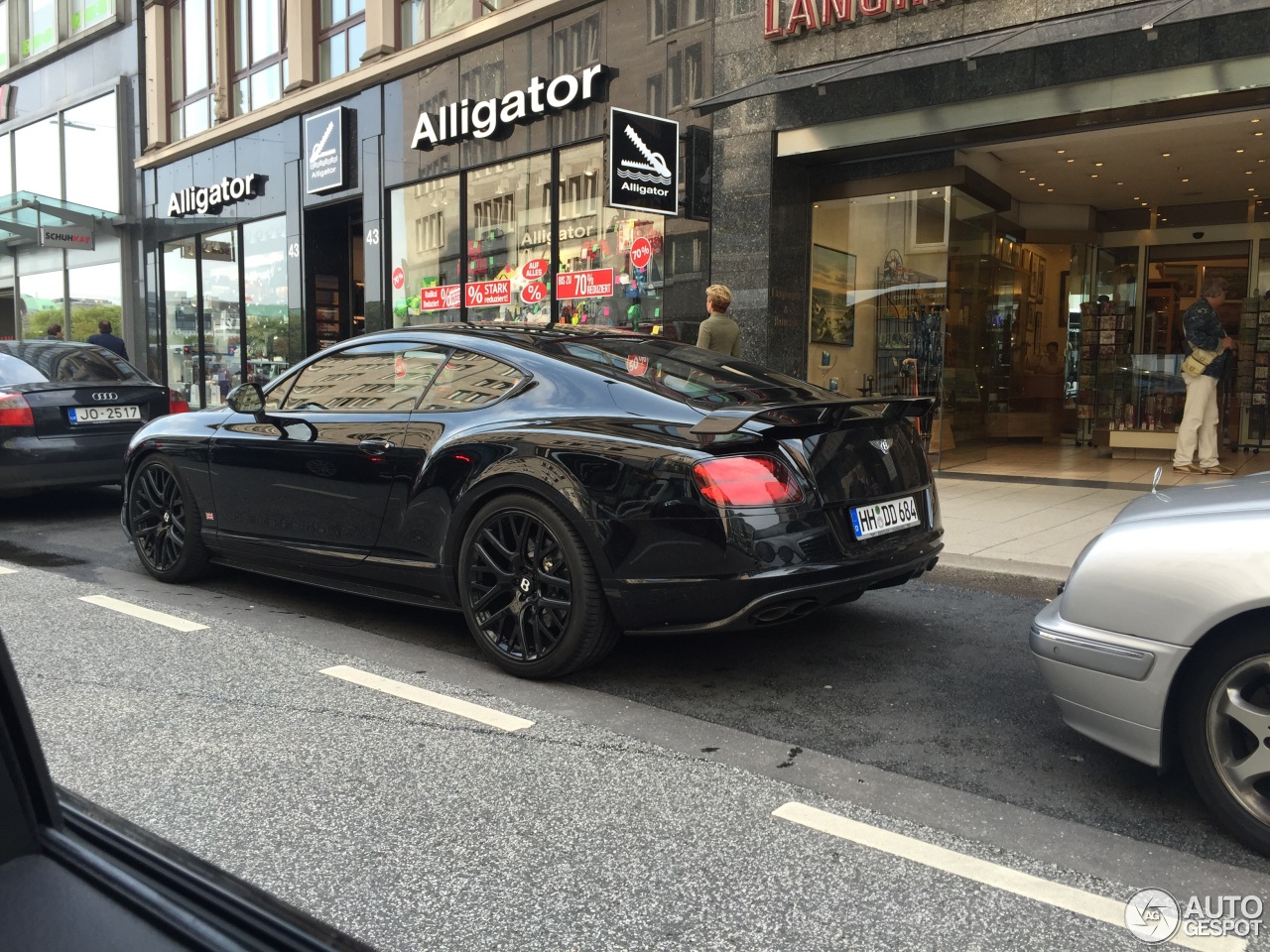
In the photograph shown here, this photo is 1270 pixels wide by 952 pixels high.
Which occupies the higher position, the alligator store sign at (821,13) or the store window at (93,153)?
the store window at (93,153)

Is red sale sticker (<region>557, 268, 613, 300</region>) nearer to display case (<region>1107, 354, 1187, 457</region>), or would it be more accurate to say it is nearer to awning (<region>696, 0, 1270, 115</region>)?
awning (<region>696, 0, 1270, 115</region>)

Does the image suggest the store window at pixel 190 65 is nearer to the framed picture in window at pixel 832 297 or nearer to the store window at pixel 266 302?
the store window at pixel 266 302

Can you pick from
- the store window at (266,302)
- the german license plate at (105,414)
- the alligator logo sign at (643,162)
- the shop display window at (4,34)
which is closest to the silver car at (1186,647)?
the german license plate at (105,414)

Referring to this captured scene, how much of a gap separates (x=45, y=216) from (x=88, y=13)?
522cm

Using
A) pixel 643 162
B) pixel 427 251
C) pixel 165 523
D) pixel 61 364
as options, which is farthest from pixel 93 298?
pixel 165 523

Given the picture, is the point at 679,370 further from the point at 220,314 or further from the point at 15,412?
the point at 220,314

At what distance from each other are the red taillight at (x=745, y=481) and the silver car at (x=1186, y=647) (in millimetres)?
1036

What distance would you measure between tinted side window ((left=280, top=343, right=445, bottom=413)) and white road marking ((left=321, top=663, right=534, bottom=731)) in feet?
4.06

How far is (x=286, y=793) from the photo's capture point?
2.99 metres

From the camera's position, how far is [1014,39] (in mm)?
8633

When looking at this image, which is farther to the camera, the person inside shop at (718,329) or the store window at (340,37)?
the store window at (340,37)

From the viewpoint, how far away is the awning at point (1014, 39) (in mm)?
7684

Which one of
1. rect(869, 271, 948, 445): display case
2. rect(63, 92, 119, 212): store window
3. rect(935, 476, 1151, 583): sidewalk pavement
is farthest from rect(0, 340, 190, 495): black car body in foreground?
rect(63, 92, 119, 212): store window

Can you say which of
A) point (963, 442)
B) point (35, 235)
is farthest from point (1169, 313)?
point (35, 235)
